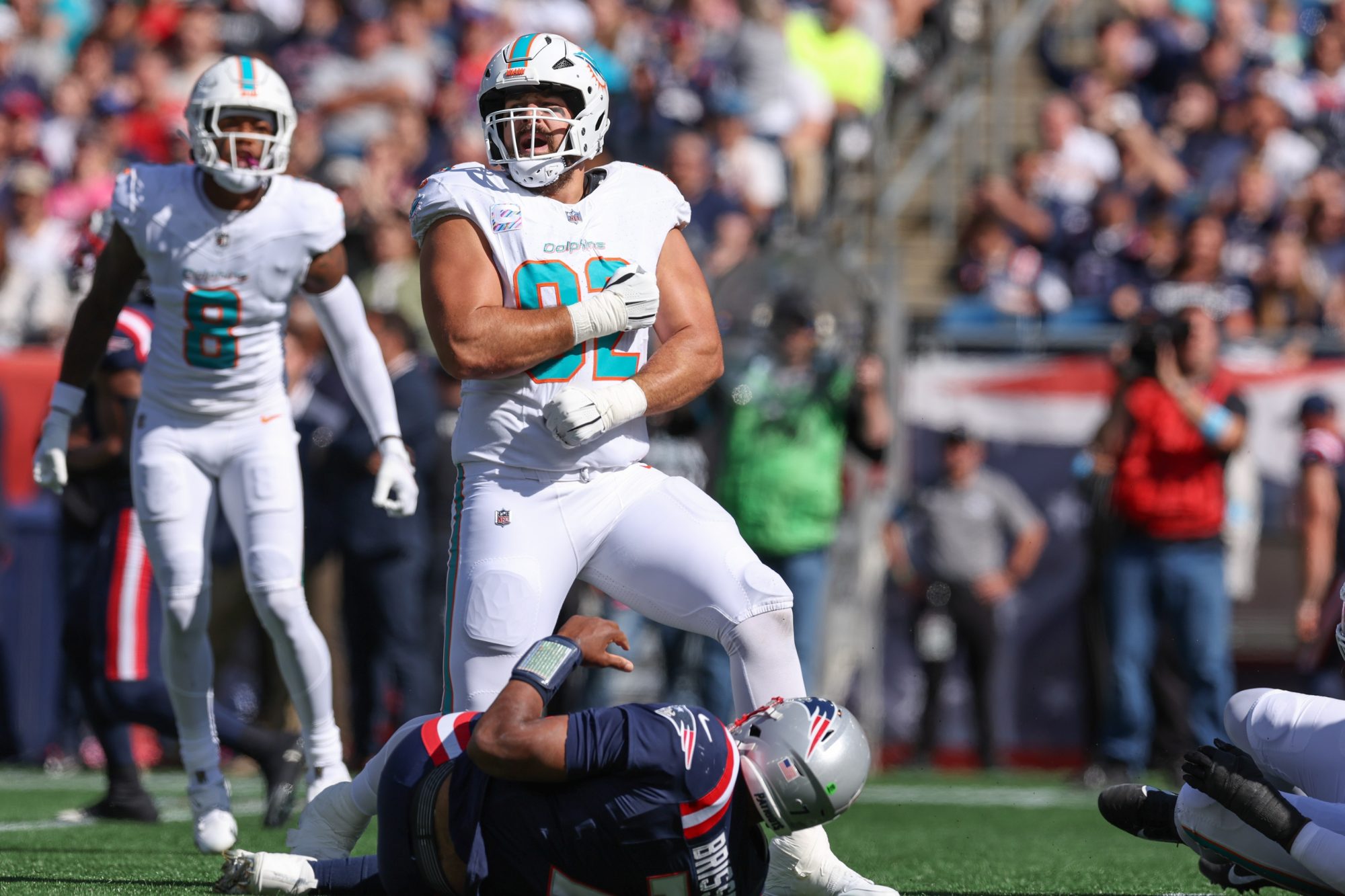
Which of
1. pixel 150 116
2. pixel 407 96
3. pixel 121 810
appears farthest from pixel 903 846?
pixel 150 116

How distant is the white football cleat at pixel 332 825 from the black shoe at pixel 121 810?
2561 mm

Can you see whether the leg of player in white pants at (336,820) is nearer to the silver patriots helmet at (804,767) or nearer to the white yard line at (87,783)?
the silver patriots helmet at (804,767)

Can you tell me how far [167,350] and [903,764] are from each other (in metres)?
5.39

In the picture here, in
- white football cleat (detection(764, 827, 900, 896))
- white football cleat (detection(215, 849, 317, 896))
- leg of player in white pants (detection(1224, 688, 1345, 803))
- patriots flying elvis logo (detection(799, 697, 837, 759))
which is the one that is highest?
patriots flying elvis logo (detection(799, 697, 837, 759))

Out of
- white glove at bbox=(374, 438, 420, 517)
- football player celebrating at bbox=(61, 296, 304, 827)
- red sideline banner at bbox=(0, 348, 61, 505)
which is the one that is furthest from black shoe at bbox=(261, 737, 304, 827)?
red sideline banner at bbox=(0, 348, 61, 505)

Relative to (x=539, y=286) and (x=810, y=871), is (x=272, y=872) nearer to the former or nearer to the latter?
(x=810, y=871)

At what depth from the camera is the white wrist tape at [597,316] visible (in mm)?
4207

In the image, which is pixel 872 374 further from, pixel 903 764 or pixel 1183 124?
pixel 1183 124

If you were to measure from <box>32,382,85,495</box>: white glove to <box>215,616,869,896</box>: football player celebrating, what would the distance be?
2.24 metres

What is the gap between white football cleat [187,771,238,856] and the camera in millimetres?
5363

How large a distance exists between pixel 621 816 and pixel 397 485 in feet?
7.39

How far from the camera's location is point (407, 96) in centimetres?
1272

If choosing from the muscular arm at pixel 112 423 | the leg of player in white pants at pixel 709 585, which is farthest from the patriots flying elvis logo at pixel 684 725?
the muscular arm at pixel 112 423

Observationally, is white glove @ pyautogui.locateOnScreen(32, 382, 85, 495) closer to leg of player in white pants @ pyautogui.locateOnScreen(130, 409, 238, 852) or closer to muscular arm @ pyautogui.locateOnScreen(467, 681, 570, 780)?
leg of player in white pants @ pyautogui.locateOnScreen(130, 409, 238, 852)
